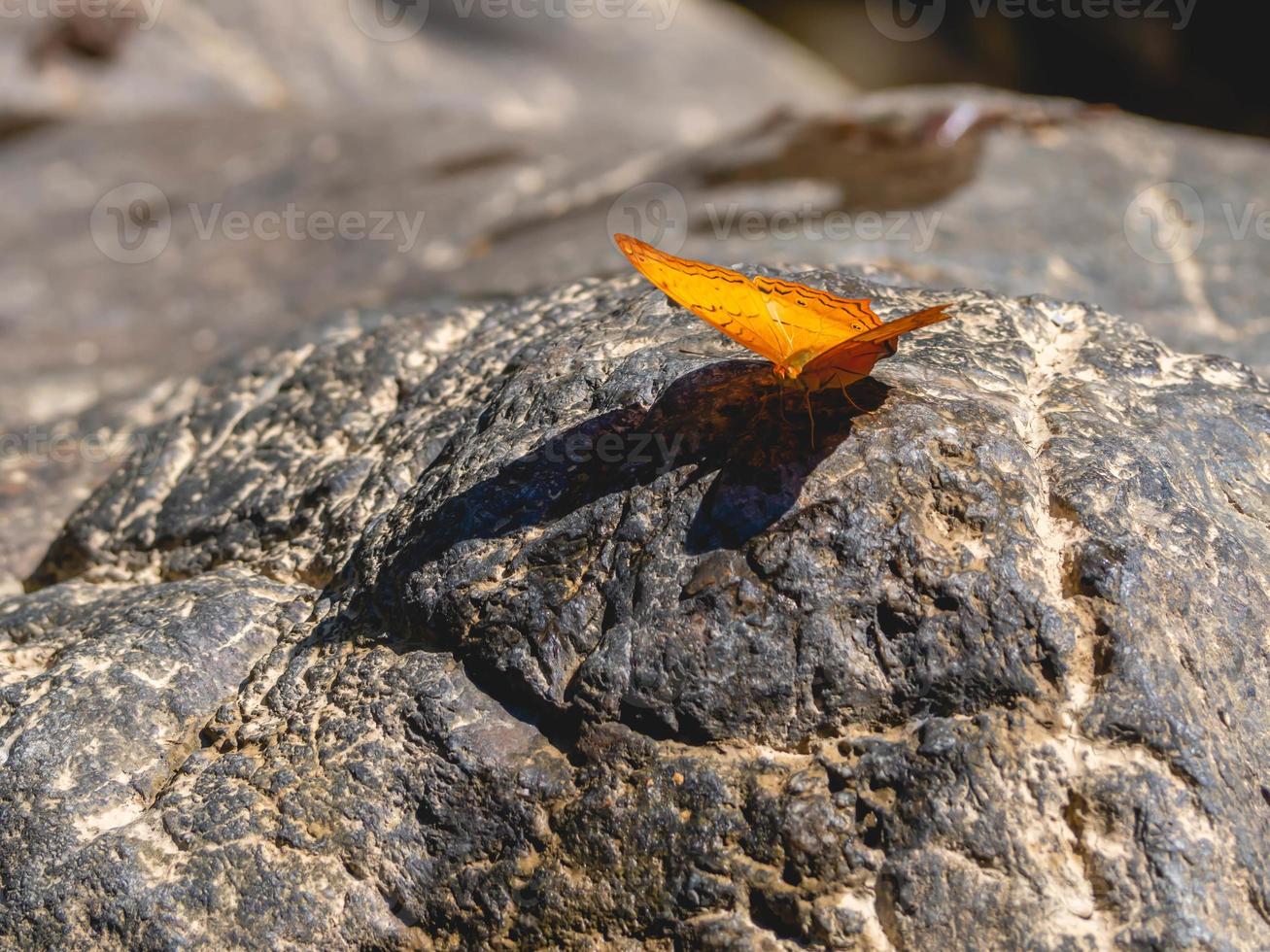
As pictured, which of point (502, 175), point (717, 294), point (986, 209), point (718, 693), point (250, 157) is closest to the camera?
point (718, 693)

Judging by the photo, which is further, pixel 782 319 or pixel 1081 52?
pixel 1081 52

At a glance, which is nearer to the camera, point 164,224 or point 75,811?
point 75,811

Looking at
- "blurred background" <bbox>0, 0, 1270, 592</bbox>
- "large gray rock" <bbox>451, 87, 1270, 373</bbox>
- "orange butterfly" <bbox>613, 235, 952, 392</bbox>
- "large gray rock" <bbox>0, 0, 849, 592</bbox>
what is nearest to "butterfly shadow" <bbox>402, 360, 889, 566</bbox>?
"orange butterfly" <bbox>613, 235, 952, 392</bbox>

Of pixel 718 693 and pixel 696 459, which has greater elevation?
pixel 696 459

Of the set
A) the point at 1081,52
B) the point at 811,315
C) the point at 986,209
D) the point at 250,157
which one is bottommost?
the point at 1081,52

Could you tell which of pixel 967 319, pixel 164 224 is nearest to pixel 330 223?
pixel 164 224

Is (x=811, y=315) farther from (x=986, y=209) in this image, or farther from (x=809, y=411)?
(x=986, y=209)

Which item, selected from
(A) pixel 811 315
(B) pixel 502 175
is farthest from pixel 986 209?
(A) pixel 811 315

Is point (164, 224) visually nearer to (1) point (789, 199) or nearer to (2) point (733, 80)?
(1) point (789, 199)
